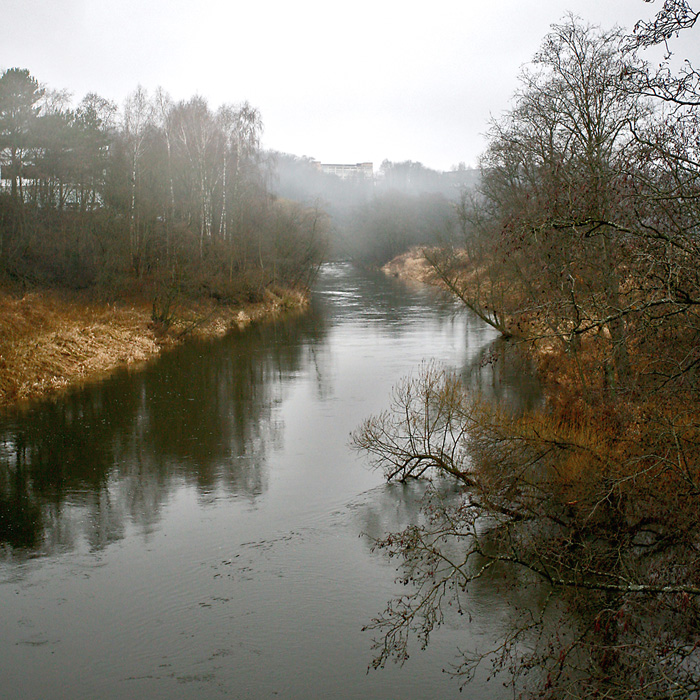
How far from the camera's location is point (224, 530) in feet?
38.2

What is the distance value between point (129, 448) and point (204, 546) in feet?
17.5

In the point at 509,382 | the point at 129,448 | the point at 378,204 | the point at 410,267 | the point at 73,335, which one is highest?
the point at 378,204

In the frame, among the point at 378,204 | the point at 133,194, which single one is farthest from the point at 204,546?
the point at 378,204

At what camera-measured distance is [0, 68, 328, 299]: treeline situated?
95.0 ft

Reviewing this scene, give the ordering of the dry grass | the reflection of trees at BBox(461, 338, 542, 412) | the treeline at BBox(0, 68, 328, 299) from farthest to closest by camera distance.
Result: 1. the dry grass
2. the treeline at BBox(0, 68, 328, 299)
3. the reflection of trees at BBox(461, 338, 542, 412)

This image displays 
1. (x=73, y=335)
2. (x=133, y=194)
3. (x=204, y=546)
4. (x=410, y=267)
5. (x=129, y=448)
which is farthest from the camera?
(x=410, y=267)

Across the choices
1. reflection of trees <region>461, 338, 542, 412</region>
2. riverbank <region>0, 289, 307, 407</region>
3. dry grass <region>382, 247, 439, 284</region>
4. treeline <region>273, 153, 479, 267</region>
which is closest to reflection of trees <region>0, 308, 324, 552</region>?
riverbank <region>0, 289, 307, 407</region>

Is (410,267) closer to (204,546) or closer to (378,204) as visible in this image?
(378,204)

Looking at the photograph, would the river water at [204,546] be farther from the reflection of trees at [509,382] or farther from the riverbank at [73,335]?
the riverbank at [73,335]

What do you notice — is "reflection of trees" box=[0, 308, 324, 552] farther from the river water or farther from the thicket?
the thicket

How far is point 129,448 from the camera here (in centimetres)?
1564

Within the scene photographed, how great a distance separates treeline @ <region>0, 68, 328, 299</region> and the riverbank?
1.71 metres

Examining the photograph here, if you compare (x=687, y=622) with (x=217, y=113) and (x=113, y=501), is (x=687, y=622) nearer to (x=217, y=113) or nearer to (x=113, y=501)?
(x=113, y=501)

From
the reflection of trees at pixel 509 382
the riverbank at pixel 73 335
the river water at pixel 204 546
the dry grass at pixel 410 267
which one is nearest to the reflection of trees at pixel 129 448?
the river water at pixel 204 546
